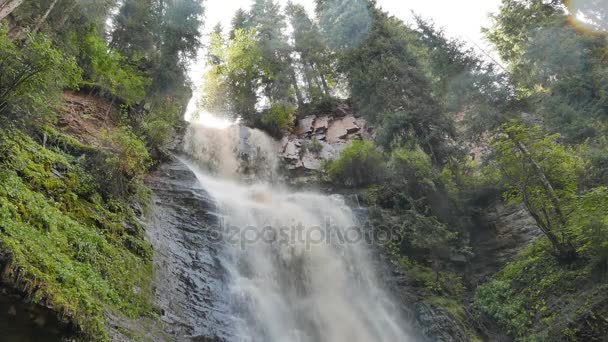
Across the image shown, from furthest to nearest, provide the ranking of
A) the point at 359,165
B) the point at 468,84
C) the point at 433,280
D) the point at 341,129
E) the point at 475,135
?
the point at 341,129
the point at 359,165
the point at 468,84
the point at 475,135
the point at 433,280

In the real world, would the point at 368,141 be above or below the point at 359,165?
above

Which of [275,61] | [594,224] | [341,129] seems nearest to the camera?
[594,224]

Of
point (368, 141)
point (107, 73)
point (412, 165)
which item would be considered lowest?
point (412, 165)

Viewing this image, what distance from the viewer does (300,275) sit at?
38.6 ft

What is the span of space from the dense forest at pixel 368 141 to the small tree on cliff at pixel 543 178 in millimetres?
53

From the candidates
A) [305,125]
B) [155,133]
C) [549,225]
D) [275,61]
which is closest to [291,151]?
[305,125]

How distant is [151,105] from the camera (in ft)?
57.4

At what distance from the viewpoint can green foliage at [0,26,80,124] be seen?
287 inches

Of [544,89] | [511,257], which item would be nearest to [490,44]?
[544,89]

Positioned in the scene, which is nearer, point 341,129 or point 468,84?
point 468,84

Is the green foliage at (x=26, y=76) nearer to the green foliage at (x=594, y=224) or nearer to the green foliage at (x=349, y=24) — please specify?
the green foliage at (x=594, y=224)

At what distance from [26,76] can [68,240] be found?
3080 millimetres

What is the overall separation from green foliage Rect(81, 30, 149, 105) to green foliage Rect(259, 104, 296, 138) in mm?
8585

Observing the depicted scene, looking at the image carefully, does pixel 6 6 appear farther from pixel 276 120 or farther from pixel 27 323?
pixel 276 120
